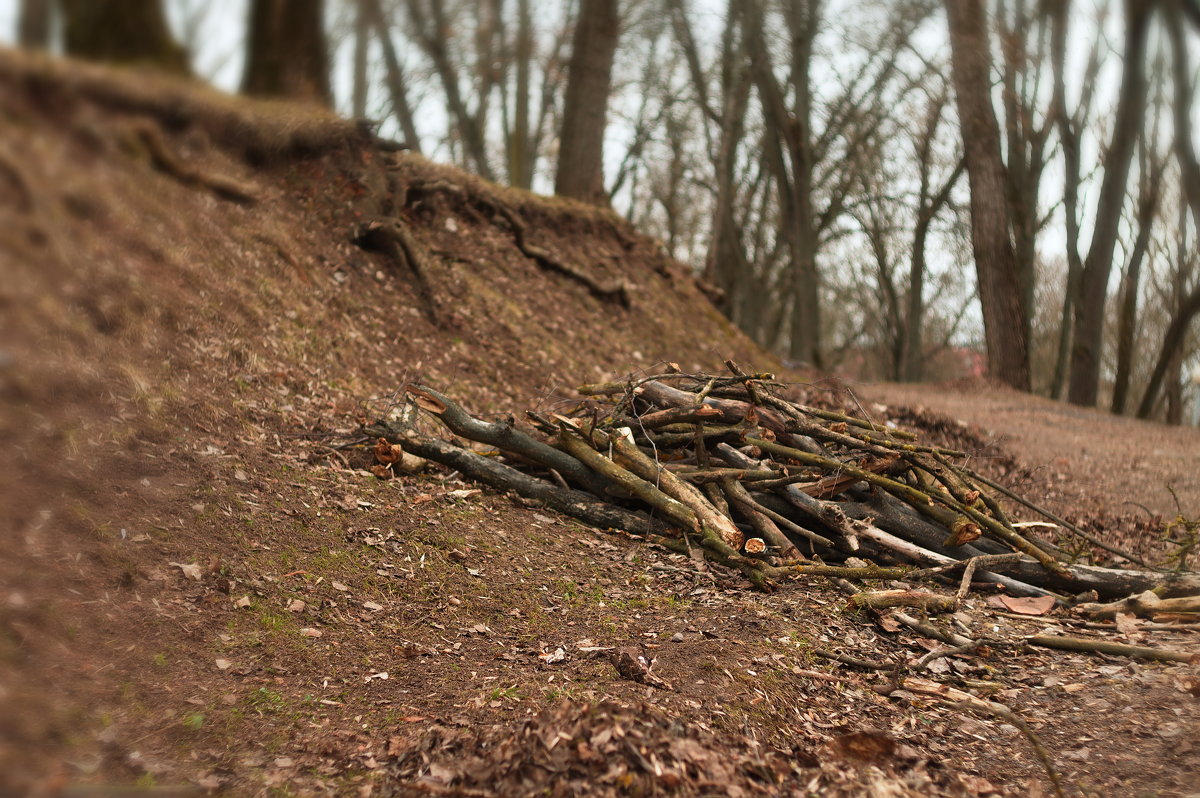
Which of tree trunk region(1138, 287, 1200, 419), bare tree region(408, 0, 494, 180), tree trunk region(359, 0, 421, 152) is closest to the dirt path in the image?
tree trunk region(1138, 287, 1200, 419)

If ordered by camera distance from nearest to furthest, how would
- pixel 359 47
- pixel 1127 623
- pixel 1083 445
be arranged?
1. pixel 1127 623
2. pixel 359 47
3. pixel 1083 445

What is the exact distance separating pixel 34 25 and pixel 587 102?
985 centimetres

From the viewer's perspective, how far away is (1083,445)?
9.16 meters

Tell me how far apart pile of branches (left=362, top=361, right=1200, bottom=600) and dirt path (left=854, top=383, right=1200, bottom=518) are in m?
1.50

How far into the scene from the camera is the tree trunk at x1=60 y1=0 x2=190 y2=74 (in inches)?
96.5

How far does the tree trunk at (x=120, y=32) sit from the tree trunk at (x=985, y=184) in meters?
12.0

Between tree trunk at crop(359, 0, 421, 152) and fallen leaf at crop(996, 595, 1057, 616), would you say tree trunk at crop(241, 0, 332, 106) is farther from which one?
tree trunk at crop(359, 0, 421, 152)

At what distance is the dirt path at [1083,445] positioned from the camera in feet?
24.1

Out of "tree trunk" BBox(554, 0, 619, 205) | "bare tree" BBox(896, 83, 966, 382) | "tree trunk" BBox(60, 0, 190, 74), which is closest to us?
"tree trunk" BBox(60, 0, 190, 74)

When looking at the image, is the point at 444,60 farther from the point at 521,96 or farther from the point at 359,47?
the point at 359,47

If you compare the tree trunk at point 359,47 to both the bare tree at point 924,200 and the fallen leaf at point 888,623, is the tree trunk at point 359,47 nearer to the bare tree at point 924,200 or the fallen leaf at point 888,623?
the fallen leaf at point 888,623

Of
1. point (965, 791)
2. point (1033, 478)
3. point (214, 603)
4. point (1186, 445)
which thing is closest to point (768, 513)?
point (965, 791)

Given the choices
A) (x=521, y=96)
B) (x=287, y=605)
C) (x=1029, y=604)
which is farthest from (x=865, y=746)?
(x=521, y=96)

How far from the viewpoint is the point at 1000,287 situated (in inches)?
488
